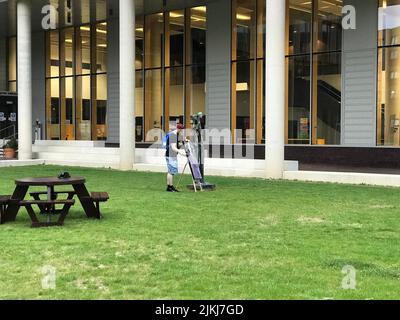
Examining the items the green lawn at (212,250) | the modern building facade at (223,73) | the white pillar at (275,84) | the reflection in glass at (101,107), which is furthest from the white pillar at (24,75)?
the green lawn at (212,250)

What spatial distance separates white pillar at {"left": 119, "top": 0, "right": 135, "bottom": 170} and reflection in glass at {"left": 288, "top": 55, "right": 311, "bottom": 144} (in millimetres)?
6659

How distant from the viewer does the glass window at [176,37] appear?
27234mm

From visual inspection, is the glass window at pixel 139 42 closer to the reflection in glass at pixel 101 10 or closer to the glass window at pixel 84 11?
the reflection in glass at pixel 101 10

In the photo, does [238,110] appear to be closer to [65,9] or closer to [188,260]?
[65,9]

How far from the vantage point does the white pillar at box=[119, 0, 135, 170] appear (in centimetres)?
2112

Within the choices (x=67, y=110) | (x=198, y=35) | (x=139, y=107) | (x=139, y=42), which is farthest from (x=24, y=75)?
(x=198, y=35)

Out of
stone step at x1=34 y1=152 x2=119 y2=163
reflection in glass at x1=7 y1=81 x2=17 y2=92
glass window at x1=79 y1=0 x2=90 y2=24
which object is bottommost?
stone step at x1=34 y1=152 x2=119 y2=163

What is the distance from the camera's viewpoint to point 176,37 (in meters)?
27.5

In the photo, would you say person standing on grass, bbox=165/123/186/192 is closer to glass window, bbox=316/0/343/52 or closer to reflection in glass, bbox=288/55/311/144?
reflection in glass, bbox=288/55/311/144

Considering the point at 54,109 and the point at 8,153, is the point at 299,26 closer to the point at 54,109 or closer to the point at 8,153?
the point at 8,153

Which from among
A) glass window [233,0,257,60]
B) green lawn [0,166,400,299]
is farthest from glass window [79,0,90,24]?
green lawn [0,166,400,299]

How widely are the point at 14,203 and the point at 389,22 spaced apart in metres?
16.5
